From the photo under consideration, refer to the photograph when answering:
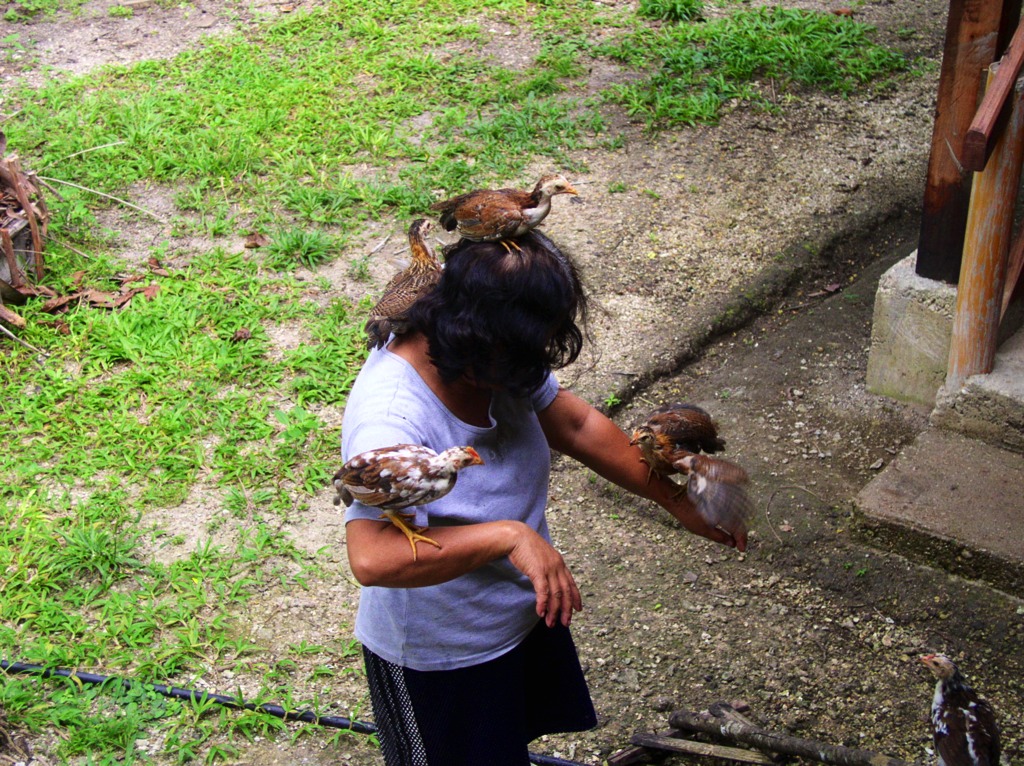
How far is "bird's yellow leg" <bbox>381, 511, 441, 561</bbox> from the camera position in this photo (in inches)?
93.5

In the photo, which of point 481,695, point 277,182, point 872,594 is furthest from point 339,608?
point 277,182

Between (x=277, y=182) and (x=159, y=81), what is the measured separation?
211cm

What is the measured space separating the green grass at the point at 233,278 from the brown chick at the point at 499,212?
75.7 inches

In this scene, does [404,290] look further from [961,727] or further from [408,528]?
[961,727]

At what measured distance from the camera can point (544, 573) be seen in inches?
95.5

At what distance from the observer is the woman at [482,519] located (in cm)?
241

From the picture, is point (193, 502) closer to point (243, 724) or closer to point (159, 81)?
point (243, 724)

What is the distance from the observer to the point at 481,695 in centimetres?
279

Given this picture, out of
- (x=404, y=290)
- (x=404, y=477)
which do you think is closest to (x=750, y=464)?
(x=404, y=290)

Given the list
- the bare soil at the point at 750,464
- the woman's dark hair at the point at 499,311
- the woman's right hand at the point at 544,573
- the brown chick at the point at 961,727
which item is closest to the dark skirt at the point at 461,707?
the woman's right hand at the point at 544,573

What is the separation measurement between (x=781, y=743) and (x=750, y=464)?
1850mm

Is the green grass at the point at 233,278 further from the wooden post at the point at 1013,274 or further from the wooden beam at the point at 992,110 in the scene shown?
the wooden post at the point at 1013,274

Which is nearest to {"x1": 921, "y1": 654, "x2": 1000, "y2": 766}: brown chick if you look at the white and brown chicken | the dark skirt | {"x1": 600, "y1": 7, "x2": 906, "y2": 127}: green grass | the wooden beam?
the white and brown chicken

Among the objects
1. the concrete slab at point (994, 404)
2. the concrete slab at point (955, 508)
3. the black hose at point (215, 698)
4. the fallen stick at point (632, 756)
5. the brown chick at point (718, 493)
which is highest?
the brown chick at point (718, 493)
